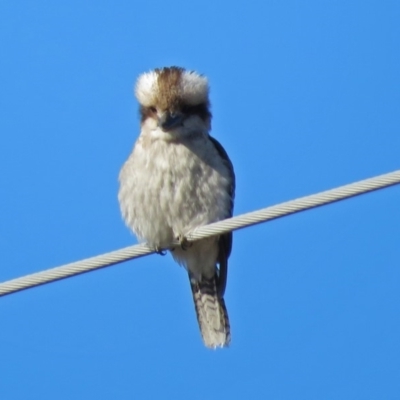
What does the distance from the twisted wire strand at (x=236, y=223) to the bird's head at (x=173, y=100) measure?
143cm

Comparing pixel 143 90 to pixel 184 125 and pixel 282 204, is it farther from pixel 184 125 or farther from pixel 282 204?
pixel 282 204

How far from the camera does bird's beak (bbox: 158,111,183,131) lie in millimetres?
7845

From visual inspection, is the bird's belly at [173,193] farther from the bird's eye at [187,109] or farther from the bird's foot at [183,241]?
the bird's eye at [187,109]

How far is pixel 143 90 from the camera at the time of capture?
26.8 ft

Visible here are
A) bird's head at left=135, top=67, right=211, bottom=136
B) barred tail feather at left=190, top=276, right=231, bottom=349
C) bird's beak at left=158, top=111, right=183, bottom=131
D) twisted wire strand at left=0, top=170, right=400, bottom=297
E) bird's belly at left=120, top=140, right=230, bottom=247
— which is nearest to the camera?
twisted wire strand at left=0, top=170, right=400, bottom=297

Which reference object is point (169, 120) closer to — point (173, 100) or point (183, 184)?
point (173, 100)

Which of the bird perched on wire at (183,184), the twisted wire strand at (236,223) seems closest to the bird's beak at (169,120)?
the bird perched on wire at (183,184)

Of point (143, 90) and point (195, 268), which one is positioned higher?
point (143, 90)

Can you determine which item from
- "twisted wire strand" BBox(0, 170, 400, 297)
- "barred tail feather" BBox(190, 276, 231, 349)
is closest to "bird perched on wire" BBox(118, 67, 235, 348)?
"barred tail feather" BBox(190, 276, 231, 349)

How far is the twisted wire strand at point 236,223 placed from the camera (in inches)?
216

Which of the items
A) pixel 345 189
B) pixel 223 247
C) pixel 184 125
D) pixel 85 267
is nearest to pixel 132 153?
pixel 184 125

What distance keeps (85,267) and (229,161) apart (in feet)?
7.04

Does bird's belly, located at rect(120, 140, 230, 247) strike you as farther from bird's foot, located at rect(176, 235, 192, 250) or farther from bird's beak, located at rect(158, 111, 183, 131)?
bird's beak, located at rect(158, 111, 183, 131)

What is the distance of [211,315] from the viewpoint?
830 centimetres
